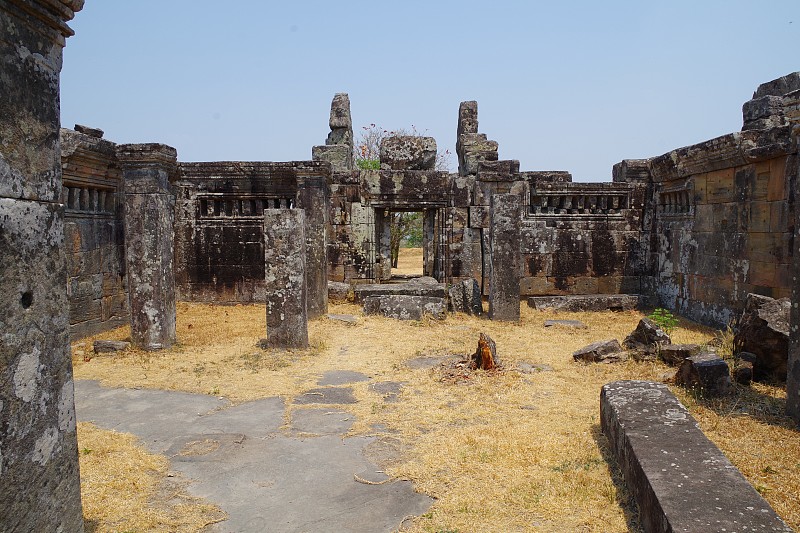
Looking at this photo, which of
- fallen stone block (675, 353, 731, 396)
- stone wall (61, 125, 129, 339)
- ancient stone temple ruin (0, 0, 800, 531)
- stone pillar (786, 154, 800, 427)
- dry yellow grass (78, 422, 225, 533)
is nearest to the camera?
ancient stone temple ruin (0, 0, 800, 531)

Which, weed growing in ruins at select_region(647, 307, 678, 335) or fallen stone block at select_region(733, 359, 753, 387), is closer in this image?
fallen stone block at select_region(733, 359, 753, 387)

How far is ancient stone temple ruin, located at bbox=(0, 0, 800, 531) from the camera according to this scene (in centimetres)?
229

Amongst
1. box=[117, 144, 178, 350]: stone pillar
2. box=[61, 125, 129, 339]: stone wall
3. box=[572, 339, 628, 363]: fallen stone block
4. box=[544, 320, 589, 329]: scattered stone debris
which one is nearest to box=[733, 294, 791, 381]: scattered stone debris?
box=[572, 339, 628, 363]: fallen stone block

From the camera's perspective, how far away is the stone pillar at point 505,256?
1017 centimetres

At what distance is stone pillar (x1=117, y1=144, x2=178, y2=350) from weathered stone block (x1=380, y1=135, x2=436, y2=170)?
5.90m

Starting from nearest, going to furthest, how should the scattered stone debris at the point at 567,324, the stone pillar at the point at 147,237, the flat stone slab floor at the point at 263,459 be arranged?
the flat stone slab floor at the point at 263,459 < the stone pillar at the point at 147,237 < the scattered stone debris at the point at 567,324

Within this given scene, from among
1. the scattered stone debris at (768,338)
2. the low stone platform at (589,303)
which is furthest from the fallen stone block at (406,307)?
the scattered stone debris at (768,338)

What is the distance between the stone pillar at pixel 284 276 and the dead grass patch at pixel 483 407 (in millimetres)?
→ 326

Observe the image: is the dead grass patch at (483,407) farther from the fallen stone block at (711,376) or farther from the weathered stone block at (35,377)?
the weathered stone block at (35,377)

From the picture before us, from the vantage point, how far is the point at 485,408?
5414 mm

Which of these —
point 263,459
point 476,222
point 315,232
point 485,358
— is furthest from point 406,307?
point 263,459

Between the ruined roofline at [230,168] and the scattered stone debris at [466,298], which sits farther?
the ruined roofline at [230,168]

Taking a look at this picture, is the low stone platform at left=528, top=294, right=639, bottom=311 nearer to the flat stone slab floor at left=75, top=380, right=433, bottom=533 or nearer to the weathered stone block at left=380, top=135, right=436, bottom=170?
the weathered stone block at left=380, top=135, right=436, bottom=170

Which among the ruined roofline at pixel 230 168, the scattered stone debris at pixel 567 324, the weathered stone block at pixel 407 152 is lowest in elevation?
the scattered stone debris at pixel 567 324
